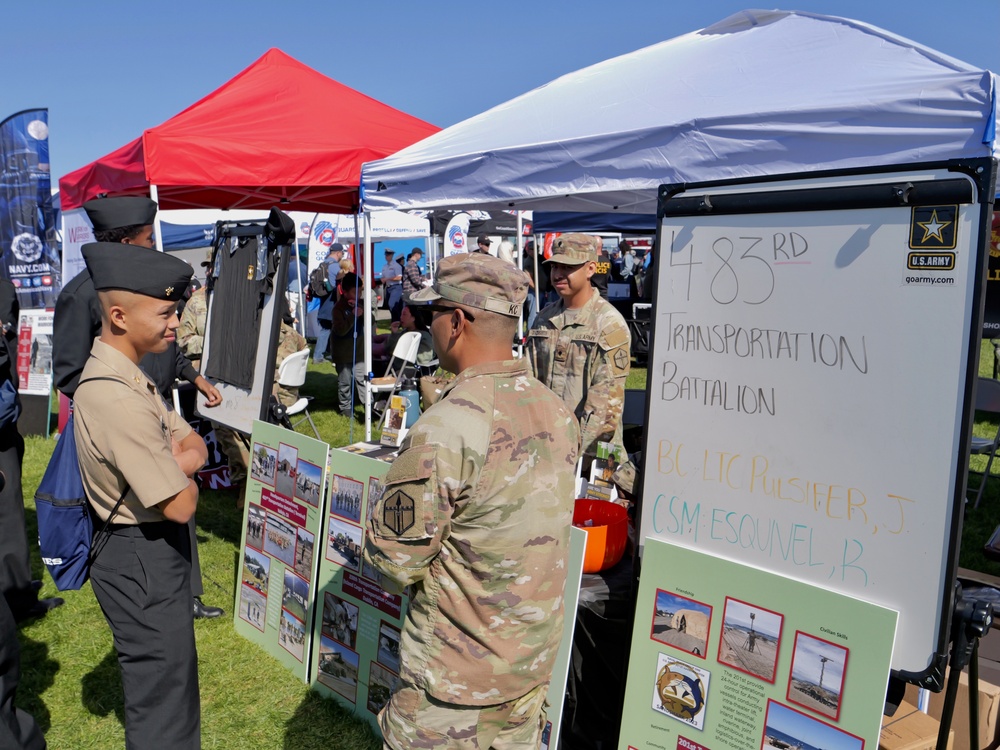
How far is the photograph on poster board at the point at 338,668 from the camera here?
10.3 ft

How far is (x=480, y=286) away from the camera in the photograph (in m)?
1.71

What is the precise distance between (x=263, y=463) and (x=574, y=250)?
6.08 feet

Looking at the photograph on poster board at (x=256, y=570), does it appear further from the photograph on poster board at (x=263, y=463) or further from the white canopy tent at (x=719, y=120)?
the white canopy tent at (x=719, y=120)

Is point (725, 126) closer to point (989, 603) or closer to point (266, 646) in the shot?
point (989, 603)

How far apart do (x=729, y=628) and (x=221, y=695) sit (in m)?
2.36

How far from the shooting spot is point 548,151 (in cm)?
391

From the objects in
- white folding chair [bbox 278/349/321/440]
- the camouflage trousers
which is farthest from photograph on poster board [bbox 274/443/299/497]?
white folding chair [bbox 278/349/321/440]

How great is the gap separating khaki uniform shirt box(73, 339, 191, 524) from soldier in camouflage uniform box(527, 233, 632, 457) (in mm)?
2205

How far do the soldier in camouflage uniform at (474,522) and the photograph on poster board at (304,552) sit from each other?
62.0 inches

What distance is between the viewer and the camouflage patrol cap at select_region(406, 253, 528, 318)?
1.72m

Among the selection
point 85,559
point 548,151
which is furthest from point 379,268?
point 85,559

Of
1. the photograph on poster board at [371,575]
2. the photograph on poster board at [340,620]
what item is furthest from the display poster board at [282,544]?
A: the photograph on poster board at [371,575]

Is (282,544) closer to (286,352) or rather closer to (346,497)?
(346,497)

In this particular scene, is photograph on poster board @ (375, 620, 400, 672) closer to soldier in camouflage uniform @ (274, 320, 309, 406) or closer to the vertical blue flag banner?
soldier in camouflage uniform @ (274, 320, 309, 406)
